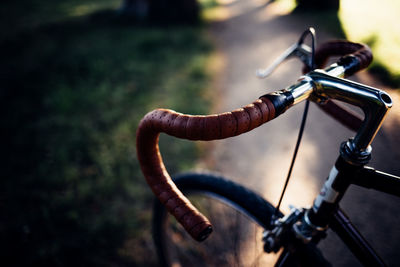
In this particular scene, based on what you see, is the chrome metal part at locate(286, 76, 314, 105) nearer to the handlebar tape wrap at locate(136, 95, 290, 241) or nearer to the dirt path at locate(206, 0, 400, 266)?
the handlebar tape wrap at locate(136, 95, 290, 241)

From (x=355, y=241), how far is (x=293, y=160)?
390 mm

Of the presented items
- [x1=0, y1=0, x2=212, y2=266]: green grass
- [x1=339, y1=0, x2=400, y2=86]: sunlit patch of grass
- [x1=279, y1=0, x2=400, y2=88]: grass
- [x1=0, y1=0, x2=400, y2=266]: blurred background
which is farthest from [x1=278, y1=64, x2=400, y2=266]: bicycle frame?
[x1=0, y1=0, x2=212, y2=266]: green grass

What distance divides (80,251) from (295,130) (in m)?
2.72

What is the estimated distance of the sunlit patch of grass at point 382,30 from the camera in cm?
152

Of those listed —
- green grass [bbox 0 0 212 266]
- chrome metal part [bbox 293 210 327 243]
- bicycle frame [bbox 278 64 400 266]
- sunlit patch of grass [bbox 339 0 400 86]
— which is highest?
sunlit patch of grass [bbox 339 0 400 86]

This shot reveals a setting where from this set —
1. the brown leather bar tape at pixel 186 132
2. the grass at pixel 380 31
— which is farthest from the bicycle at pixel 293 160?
the grass at pixel 380 31

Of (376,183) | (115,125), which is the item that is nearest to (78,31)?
(115,125)

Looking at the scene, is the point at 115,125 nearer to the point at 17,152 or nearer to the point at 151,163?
the point at 17,152

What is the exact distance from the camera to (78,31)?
20.2 feet

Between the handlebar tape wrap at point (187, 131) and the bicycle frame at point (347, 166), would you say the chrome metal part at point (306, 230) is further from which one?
the handlebar tape wrap at point (187, 131)

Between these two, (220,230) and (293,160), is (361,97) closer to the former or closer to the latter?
(293,160)

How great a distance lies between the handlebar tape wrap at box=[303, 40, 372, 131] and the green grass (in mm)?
1811

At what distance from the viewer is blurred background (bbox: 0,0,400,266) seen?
204 centimetres

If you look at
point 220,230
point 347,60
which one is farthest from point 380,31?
point 220,230
